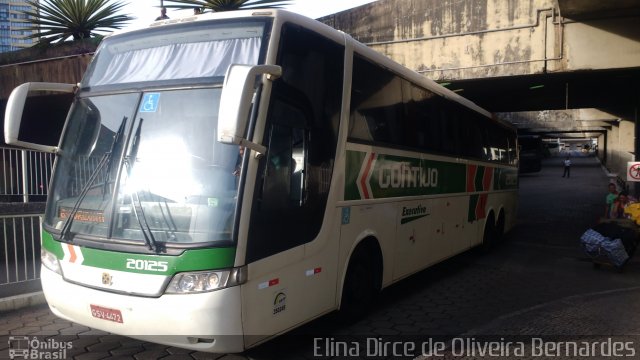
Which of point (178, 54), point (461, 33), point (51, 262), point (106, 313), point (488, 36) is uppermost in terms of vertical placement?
point (461, 33)

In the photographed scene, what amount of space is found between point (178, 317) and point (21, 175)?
286 inches

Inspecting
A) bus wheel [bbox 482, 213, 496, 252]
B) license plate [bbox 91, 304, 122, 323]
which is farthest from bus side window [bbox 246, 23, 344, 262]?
bus wheel [bbox 482, 213, 496, 252]

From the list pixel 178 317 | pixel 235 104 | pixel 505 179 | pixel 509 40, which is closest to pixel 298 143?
pixel 235 104

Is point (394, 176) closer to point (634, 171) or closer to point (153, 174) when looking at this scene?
point (153, 174)

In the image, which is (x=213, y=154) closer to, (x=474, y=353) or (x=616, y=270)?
(x=474, y=353)

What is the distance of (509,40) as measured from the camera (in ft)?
41.7

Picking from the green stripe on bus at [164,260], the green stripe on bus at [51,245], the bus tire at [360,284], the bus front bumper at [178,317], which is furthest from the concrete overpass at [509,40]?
the green stripe on bus at [51,245]

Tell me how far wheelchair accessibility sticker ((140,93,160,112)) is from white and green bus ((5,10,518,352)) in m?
0.01

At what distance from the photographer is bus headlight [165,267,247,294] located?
3686 millimetres

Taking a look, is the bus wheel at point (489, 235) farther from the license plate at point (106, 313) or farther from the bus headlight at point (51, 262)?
the bus headlight at point (51, 262)

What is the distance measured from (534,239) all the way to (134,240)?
37.2ft

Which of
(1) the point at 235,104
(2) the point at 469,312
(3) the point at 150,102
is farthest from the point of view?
(2) the point at 469,312

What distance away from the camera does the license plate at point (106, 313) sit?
3.90 meters

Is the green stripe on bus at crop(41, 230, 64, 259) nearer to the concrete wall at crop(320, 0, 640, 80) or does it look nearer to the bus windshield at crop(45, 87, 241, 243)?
the bus windshield at crop(45, 87, 241, 243)
